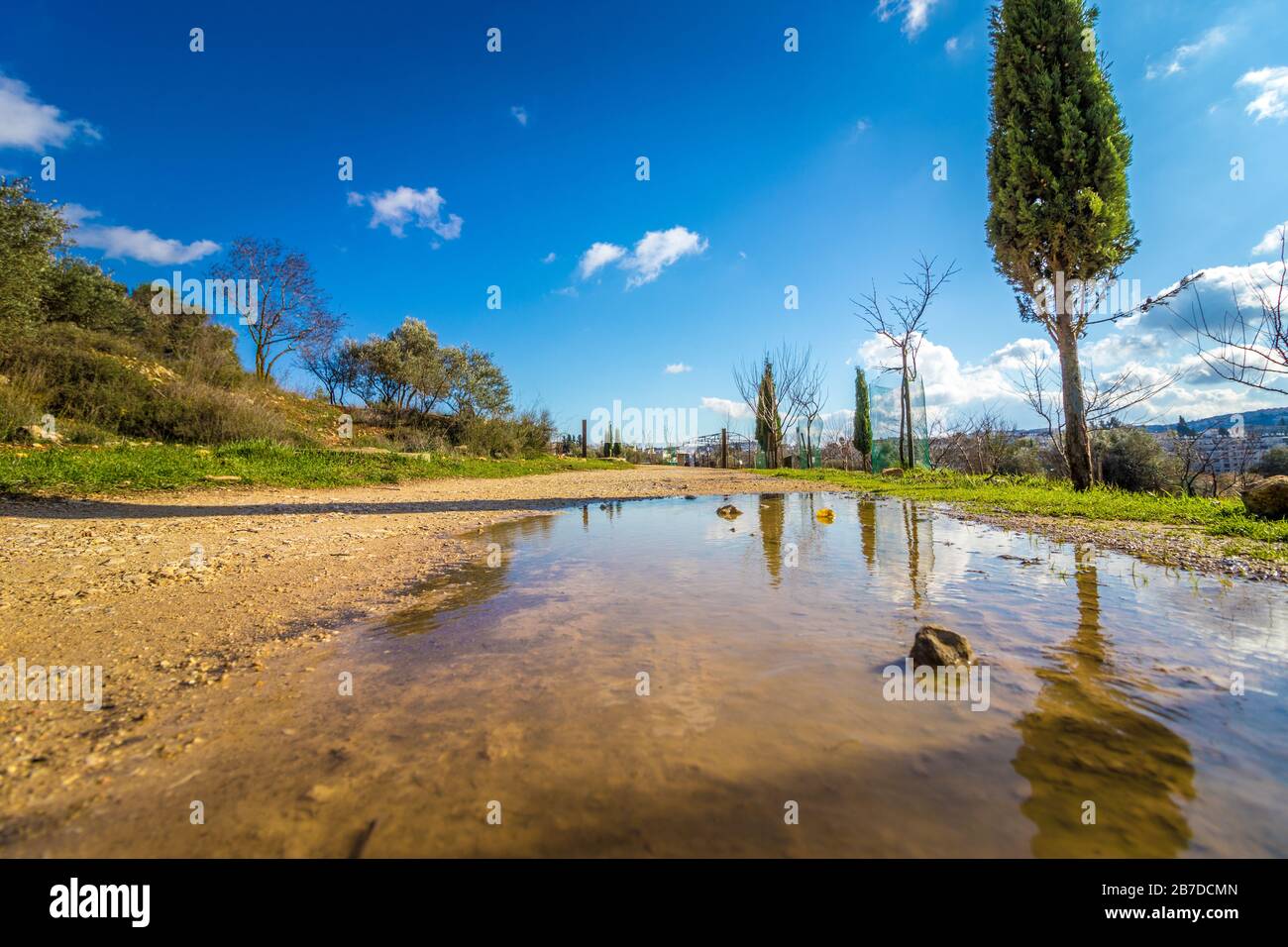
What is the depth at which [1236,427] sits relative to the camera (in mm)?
9453

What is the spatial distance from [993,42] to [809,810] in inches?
571

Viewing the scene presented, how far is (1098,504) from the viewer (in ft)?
21.6

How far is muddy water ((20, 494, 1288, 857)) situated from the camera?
1.07 metres

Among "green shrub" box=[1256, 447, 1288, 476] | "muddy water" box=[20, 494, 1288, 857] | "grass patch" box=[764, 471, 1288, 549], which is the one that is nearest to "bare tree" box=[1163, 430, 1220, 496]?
"green shrub" box=[1256, 447, 1288, 476]

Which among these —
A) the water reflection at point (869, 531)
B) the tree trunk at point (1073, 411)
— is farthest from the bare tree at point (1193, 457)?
the water reflection at point (869, 531)

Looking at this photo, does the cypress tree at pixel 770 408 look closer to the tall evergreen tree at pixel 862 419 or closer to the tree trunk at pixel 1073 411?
the tall evergreen tree at pixel 862 419

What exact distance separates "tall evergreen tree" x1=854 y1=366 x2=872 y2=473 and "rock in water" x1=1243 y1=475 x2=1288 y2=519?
57.4 feet

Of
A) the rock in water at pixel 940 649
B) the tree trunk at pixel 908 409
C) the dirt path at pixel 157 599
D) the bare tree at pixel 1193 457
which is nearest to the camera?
the dirt path at pixel 157 599

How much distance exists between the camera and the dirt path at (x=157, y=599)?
1.48 m

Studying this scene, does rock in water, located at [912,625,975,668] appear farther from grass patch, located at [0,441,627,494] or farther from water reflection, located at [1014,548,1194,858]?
grass patch, located at [0,441,627,494]

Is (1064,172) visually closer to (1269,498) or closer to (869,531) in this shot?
(1269,498)

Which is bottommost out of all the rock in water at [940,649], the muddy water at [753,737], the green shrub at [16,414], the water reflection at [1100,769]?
the water reflection at [1100,769]

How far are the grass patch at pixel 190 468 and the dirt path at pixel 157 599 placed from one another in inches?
38.7
